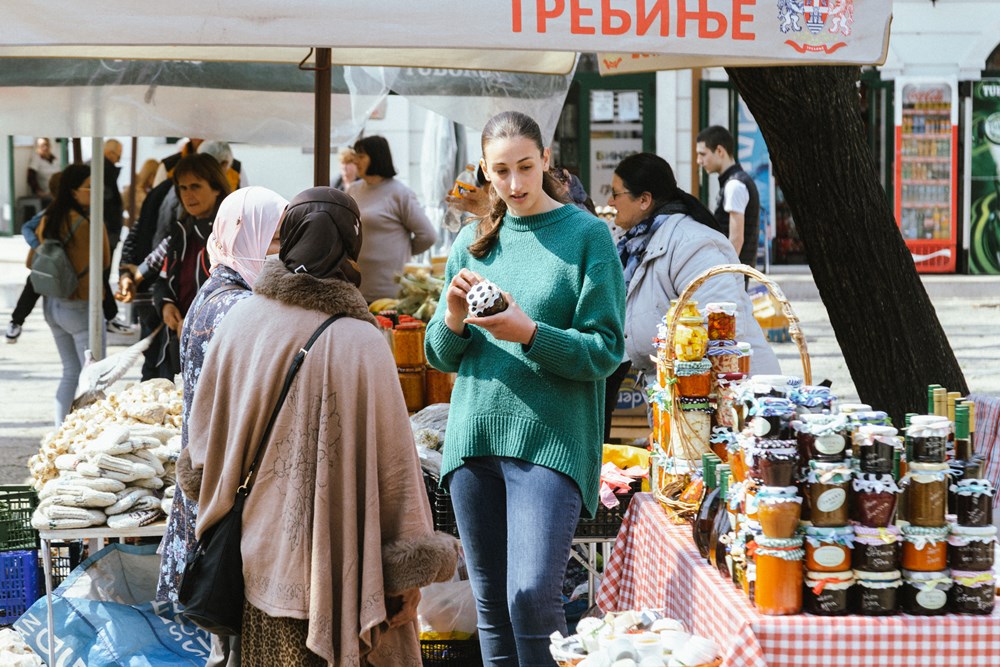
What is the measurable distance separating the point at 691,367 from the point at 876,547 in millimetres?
1059

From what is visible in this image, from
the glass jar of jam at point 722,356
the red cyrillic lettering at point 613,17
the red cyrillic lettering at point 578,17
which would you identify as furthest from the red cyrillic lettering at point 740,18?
the glass jar of jam at point 722,356

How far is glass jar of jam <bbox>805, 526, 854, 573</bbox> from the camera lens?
9.72 ft

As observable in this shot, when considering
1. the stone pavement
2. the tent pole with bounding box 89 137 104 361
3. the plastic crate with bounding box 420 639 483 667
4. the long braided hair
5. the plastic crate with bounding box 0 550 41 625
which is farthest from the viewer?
the stone pavement

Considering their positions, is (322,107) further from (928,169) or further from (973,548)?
(928,169)

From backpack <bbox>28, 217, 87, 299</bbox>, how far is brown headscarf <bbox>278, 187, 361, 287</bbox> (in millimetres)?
5746

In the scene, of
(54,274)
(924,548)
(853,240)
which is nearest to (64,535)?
(924,548)

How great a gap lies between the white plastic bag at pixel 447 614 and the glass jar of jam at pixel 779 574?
2.10 metres

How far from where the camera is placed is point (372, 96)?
7910mm

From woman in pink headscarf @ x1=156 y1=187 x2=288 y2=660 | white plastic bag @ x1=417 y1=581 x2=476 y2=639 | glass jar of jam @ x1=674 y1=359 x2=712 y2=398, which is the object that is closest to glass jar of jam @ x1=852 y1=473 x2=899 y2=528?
glass jar of jam @ x1=674 y1=359 x2=712 y2=398

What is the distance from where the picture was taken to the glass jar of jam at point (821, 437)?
2939mm

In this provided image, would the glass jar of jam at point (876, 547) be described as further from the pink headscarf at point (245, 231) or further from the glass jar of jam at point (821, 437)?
the pink headscarf at point (245, 231)

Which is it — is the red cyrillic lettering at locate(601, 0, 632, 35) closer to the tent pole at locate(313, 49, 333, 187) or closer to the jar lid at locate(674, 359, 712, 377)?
the jar lid at locate(674, 359, 712, 377)

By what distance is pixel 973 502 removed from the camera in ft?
9.90

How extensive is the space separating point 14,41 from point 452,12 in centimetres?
130
